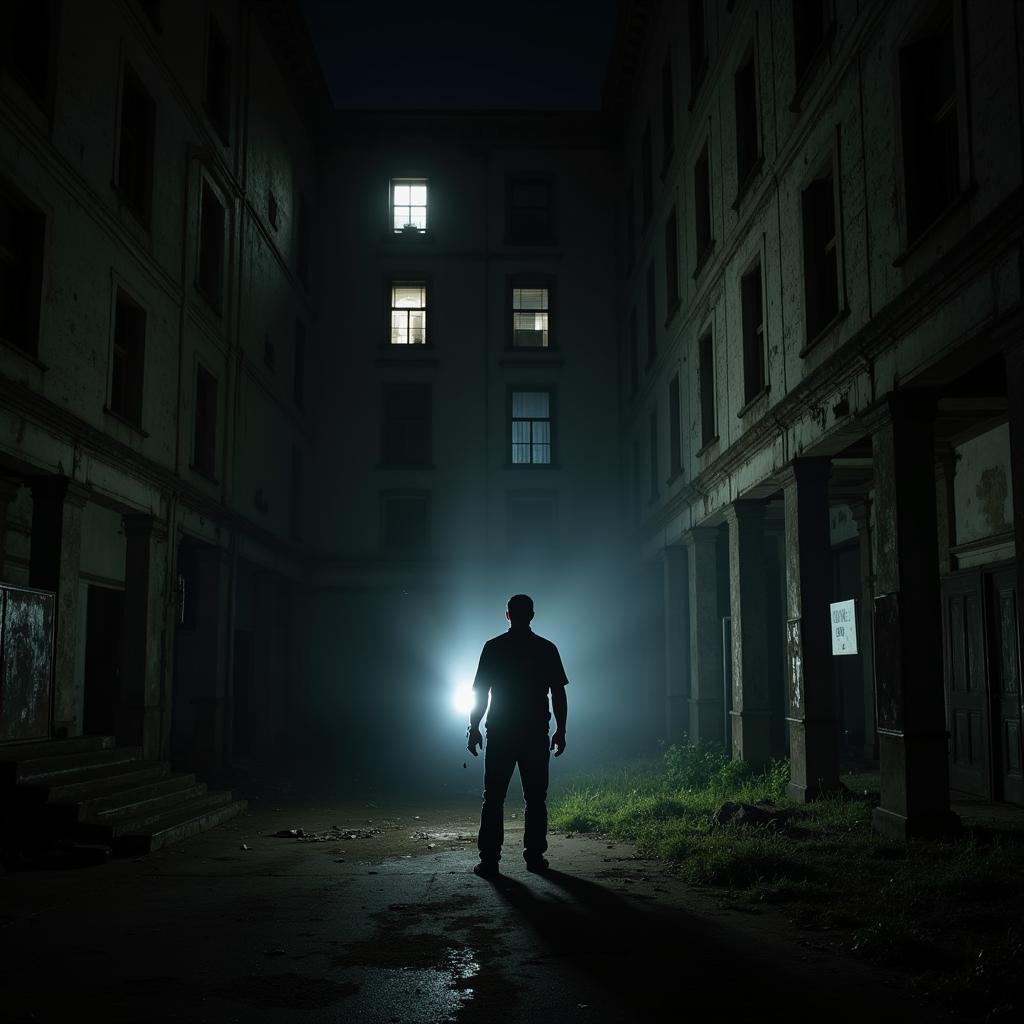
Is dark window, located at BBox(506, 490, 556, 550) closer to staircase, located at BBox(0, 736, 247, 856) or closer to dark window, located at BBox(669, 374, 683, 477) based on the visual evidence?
dark window, located at BBox(669, 374, 683, 477)

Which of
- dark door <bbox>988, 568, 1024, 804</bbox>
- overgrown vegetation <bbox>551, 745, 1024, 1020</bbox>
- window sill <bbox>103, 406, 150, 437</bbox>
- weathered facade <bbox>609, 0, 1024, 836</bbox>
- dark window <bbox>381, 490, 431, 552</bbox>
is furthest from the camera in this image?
dark window <bbox>381, 490, 431, 552</bbox>

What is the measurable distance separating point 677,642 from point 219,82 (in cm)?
1419

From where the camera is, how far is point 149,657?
1497 cm

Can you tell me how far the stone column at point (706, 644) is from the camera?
18266 mm

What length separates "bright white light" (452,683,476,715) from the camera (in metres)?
26.2

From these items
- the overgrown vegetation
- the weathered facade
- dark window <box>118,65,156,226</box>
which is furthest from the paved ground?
dark window <box>118,65,156,226</box>

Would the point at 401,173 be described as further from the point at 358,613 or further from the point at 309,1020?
the point at 309,1020

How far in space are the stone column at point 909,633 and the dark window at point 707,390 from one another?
755 cm

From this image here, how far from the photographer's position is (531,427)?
2855 centimetres

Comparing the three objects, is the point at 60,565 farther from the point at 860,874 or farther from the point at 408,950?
the point at 860,874

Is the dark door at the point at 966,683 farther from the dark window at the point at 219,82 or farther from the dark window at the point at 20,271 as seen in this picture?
the dark window at the point at 219,82

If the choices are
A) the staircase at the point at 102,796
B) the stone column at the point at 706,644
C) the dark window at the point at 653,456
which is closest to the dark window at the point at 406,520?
the dark window at the point at 653,456

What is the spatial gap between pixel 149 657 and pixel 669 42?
15967mm

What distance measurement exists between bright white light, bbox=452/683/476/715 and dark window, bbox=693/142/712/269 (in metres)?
12.8
